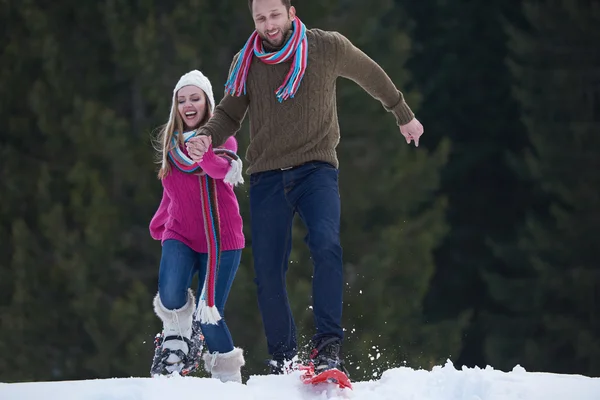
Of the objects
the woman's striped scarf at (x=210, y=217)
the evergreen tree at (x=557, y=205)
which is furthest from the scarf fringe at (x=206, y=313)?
the evergreen tree at (x=557, y=205)

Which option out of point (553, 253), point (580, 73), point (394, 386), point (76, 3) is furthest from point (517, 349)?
point (394, 386)

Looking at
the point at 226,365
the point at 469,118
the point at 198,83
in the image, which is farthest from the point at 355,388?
the point at 469,118

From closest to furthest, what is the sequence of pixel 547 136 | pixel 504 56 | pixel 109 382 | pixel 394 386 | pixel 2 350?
1. pixel 109 382
2. pixel 394 386
3. pixel 2 350
4. pixel 547 136
5. pixel 504 56

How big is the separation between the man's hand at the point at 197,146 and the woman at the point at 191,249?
212 millimetres

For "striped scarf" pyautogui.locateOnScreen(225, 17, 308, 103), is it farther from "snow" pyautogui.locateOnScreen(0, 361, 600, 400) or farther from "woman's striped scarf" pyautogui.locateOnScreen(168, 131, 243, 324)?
"snow" pyautogui.locateOnScreen(0, 361, 600, 400)

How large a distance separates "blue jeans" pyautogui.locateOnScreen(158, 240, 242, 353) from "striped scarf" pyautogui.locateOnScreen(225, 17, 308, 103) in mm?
780

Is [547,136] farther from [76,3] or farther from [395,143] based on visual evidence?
[76,3]

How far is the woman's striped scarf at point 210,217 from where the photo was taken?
4586 mm

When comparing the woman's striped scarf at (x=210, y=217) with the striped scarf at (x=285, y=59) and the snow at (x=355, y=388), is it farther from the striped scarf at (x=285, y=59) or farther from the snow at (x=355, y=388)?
the snow at (x=355, y=388)

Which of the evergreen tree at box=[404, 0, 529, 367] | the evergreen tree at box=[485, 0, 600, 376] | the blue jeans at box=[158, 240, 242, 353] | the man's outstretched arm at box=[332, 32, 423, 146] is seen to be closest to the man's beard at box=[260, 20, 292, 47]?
the man's outstretched arm at box=[332, 32, 423, 146]

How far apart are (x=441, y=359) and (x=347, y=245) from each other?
1.69m

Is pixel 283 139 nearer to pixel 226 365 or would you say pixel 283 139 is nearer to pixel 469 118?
pixel 226 365

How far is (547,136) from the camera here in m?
13.9

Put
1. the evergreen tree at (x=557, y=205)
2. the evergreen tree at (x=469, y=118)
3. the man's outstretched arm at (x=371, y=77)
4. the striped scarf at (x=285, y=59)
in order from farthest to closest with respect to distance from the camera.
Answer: the evergreen tree at (x=469, y=118) < the evergreen tree at (x=557, y=205) < the man's outstretched arm at (x=371, y=77) < the striped scarf at (x=285, y=59)
